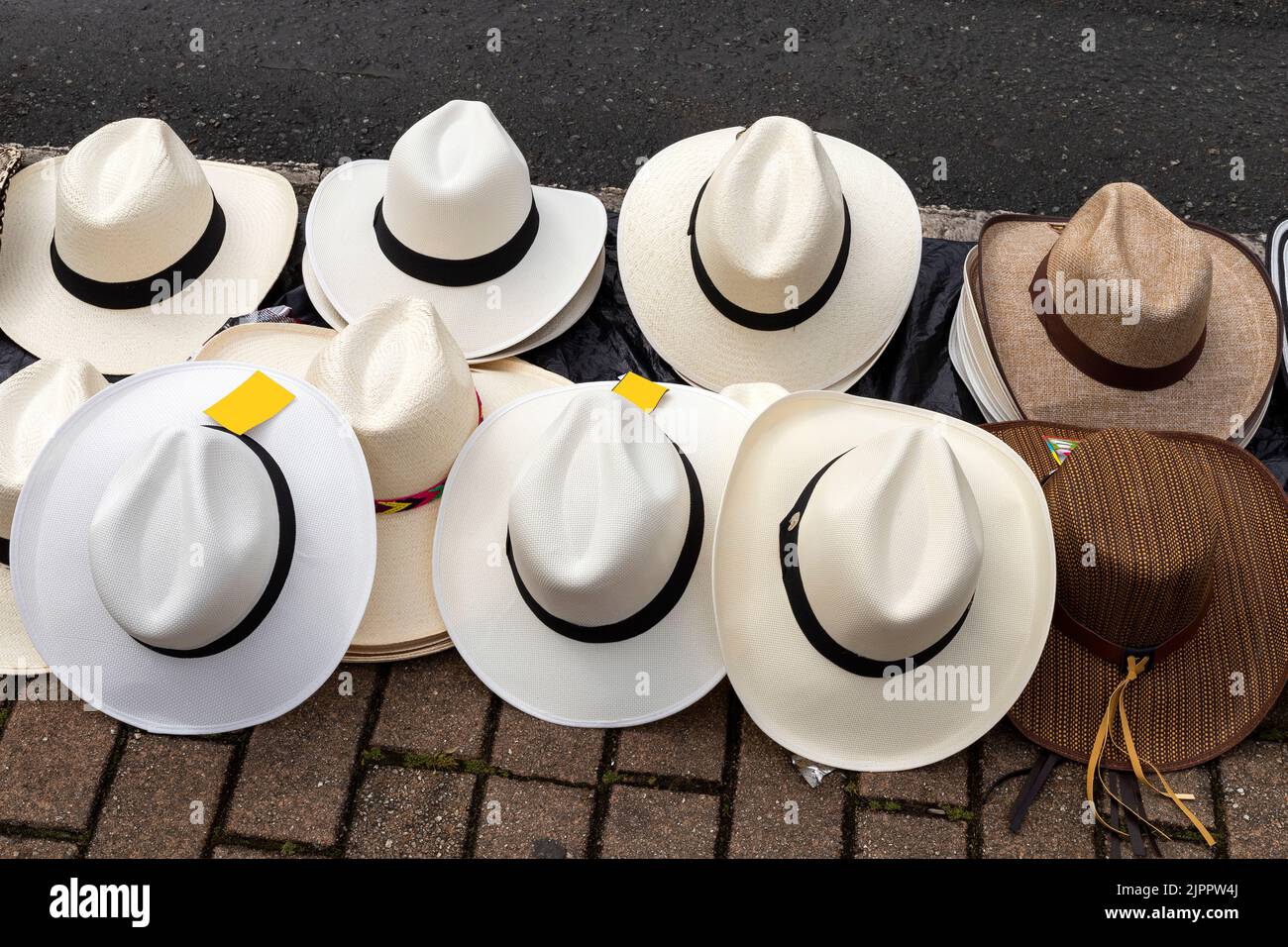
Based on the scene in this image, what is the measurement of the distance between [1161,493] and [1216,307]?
867 millimetres

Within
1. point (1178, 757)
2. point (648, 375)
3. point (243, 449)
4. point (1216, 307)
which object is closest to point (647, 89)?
point (648, 375)

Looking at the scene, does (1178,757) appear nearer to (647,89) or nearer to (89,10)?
(647,89)

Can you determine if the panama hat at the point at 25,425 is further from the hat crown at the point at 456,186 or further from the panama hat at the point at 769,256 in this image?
the panama hat at the point at 769,256

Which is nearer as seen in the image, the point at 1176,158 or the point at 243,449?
the point at 243,449

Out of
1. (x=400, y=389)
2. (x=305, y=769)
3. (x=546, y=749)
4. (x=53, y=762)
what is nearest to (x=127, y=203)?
(x=400, y=389)

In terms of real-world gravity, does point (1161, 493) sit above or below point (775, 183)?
below

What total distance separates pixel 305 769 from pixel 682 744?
95cm

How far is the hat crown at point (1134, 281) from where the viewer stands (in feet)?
8.55

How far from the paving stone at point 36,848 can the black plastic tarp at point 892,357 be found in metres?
1.32

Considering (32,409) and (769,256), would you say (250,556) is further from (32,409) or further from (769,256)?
(769,256)

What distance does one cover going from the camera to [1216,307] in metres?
2.93

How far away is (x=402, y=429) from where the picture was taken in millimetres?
2434

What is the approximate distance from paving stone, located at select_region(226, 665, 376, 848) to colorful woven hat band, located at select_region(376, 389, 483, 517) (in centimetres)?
46

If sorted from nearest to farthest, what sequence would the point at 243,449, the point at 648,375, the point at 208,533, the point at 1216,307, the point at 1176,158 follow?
1. the point at 208,533
2. the point at 243,449
3. the point at 1216,307
4. the point at 648,375
5. the point at 1176,158
